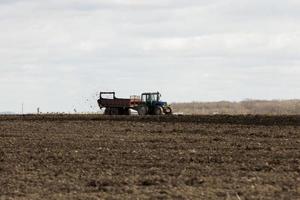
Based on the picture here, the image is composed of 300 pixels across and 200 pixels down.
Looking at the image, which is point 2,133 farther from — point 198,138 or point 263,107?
point 263,107

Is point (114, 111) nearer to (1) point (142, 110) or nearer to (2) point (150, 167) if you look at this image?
(1) point (142, 110)

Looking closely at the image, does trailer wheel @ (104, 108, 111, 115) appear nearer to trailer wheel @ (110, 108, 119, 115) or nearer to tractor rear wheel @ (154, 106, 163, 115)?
trailer wheel @ (110, 108, 119, 115)

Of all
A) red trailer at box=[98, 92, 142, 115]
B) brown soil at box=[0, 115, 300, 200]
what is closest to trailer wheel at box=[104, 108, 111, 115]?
red trailer at box=[98, 92, 142, 115]

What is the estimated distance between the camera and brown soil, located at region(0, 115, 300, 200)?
13109 millimetres

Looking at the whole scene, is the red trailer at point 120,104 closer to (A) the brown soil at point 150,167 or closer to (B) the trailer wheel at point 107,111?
(B) the trailer wheel at point 107,111

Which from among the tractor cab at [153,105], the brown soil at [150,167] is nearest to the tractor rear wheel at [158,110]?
the tractor cab at [153,105]

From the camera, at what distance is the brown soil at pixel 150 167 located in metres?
13.1

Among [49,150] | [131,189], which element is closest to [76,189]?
[131,189]

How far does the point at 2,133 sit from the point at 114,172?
14.7 meters

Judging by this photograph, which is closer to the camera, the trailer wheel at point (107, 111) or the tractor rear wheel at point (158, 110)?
the tractor rear wheel at point (158, 110)

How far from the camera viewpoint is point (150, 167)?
54.3 feet

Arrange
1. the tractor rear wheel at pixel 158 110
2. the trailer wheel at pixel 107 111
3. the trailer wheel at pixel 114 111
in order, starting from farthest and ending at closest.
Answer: the trailer wheel at pixel 107 111, the trailer wheel at pixel 114 111, the tractor rear wheel at pixel 158 110

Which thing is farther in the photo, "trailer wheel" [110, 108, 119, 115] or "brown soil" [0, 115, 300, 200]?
"trailer wheel" [110, 108, 119, 115]

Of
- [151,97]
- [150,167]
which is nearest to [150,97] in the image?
[151,97]
